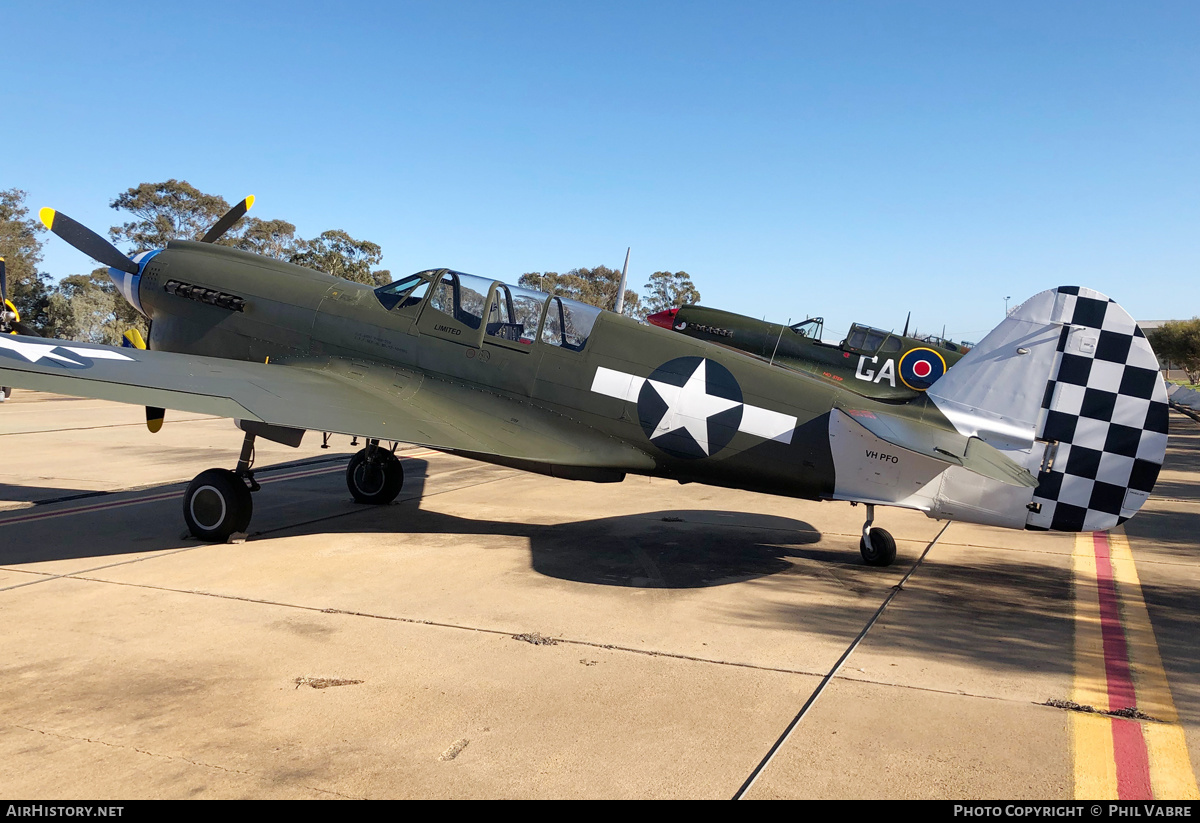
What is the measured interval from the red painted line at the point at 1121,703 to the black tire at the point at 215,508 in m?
6.92

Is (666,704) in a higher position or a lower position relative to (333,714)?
higher

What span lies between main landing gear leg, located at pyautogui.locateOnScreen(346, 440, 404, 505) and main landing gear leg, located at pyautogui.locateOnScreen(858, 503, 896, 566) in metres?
5.50

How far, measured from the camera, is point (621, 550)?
7.64 meters

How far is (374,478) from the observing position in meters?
9.69

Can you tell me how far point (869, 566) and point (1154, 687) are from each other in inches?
111

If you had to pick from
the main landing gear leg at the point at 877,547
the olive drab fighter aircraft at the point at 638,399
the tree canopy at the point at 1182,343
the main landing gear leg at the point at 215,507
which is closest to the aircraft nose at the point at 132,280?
the olive drab fighter aircraft at the point at 638,399

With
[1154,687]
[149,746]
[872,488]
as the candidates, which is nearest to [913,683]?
[1154,687]

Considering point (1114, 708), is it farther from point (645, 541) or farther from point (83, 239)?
point (83, 239)

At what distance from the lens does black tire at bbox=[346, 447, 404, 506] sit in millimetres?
9695

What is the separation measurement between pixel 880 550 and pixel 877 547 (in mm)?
37

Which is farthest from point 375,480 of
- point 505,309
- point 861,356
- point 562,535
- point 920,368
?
point 920,368

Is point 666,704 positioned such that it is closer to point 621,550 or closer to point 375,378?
point 621,550

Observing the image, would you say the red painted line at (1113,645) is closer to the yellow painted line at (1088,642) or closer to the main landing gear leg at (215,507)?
the yellow painted line at (1088,642)

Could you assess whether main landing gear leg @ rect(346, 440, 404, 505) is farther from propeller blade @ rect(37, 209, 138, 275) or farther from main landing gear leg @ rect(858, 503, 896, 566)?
main landing gear leg @ rect(858, 503, 896, 566)
